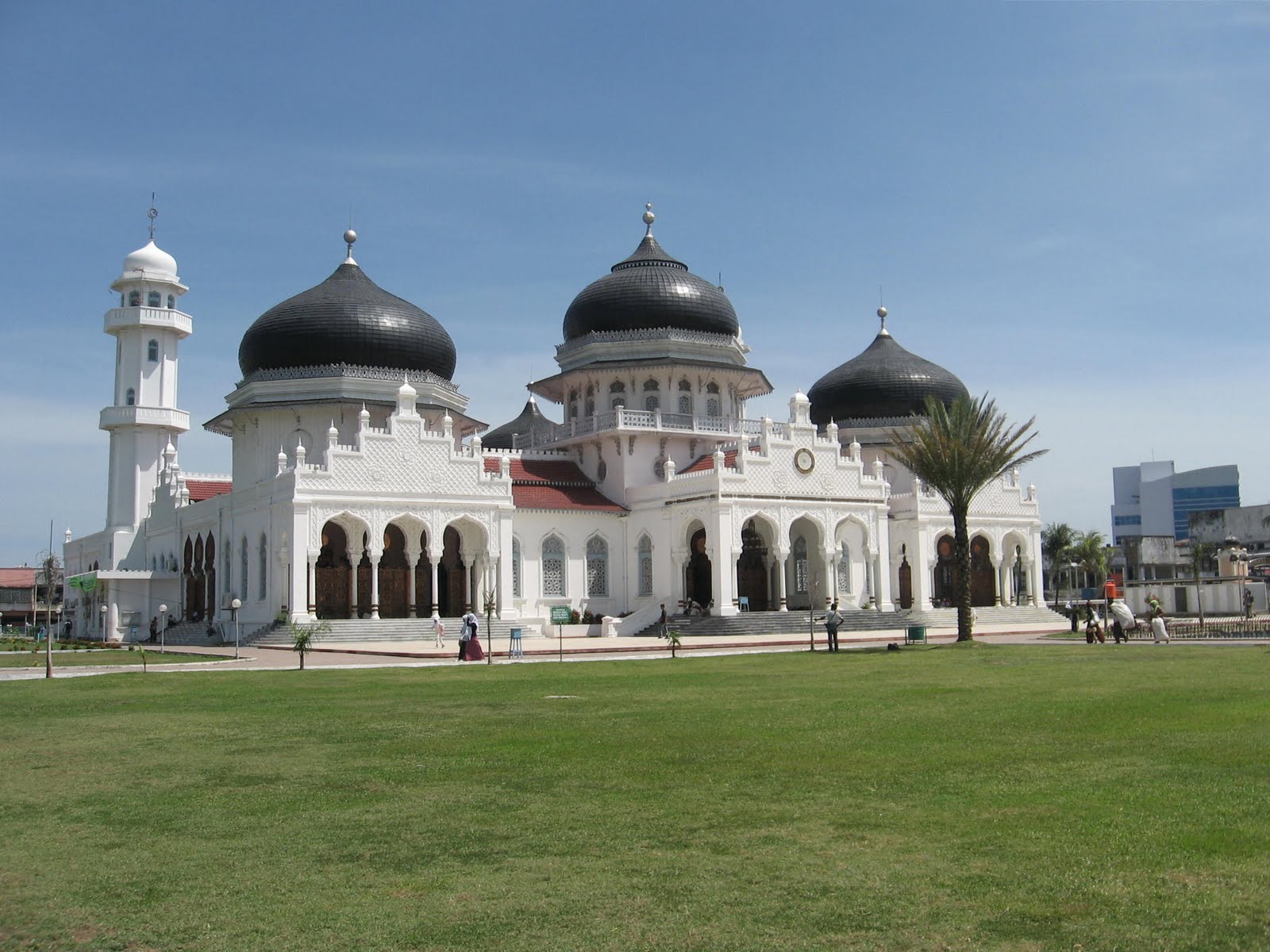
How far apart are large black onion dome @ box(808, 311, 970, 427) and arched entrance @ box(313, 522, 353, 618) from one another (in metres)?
24.2

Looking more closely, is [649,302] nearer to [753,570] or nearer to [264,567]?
[753,570]

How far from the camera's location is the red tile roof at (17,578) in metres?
83.8

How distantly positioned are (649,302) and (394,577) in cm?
1528

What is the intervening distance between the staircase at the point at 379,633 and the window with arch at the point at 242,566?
11.8ft

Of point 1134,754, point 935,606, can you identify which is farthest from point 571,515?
point 1134,754

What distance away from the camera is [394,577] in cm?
4325

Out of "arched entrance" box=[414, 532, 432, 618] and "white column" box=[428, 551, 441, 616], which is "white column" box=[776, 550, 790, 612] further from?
"arched entrance" box=[414, 532, 432, 618]

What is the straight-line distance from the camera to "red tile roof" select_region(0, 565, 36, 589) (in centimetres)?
8375

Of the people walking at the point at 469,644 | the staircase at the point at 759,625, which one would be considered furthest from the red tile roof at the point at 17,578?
the people walking at the point at 469,644

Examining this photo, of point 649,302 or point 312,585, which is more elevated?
point 649,302

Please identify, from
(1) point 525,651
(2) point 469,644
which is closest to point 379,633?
(1) point 525,651

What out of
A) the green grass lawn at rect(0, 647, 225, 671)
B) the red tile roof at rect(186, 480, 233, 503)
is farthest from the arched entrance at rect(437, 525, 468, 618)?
the red tile roof at rect(186, 480, 233, 503)

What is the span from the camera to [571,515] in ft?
154

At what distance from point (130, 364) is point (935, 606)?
3511 cm
